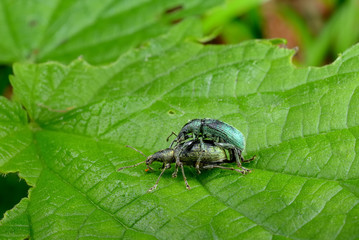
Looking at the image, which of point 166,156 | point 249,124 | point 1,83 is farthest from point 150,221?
point 1,83

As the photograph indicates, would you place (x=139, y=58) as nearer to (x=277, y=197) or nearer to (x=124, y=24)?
(x=124, y=24)

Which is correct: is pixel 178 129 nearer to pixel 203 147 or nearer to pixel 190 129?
pixel 190 129

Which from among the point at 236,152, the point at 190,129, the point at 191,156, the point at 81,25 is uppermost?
the point at 81,25

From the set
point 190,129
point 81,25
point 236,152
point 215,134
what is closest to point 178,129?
point 190,129

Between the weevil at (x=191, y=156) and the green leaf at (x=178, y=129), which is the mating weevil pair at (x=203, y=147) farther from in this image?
the green leaf at (x=178, y=129)

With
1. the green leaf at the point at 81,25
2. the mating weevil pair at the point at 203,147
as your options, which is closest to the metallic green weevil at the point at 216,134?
the mating weevil pair at the point at 203,147

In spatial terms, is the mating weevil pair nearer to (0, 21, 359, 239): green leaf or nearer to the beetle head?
A: the beetle head
